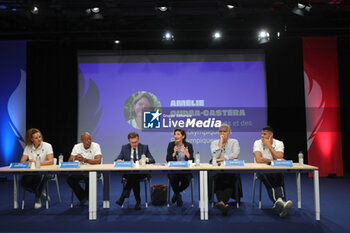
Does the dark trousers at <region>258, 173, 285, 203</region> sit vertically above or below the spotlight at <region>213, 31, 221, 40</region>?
below

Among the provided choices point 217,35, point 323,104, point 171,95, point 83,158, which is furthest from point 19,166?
point 323,104

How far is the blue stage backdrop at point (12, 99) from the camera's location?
7188 mm

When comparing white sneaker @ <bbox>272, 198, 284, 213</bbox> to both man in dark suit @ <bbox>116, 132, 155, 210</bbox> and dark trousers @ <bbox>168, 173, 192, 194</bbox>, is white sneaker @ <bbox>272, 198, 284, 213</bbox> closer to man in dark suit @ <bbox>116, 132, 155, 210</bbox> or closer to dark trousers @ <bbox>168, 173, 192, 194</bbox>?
dark trousers @ <bbox>168, 173, 192, 194</bbox>

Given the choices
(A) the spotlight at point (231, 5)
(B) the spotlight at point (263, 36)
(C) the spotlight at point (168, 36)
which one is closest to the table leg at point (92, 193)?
(A) the spotlight at point (231, 5)

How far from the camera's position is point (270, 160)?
162 inches

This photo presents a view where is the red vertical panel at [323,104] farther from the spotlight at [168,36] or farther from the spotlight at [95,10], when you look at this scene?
the spotlight at [95,10]

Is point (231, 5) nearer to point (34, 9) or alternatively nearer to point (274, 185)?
point (274, 185)

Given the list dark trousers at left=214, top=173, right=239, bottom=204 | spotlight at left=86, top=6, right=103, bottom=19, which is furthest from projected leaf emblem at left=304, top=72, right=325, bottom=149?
spotlight at left=86, top=6, right=103, bottom=19

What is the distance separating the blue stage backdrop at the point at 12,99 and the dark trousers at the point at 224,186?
5205 mm

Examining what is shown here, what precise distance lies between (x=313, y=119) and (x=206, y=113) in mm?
2409

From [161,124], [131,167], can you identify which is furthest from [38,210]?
[161,124]

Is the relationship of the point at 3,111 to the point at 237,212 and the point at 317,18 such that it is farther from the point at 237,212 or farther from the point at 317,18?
the point at 317,18

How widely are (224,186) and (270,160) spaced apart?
758 mm

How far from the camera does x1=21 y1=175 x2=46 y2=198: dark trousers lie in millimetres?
4223
